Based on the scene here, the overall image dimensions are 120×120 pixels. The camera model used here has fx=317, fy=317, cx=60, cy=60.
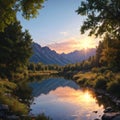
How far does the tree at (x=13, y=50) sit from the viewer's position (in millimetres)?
60688

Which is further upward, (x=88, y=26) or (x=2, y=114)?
(x=88, y=26)

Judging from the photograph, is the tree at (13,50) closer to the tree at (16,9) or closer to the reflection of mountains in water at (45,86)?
the reflection of mountains in water at (45,86)

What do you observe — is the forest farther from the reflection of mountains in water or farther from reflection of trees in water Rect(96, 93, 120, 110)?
the reflection of mountains in water

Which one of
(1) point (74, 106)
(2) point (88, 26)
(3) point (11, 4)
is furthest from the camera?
(1) point (74, 106)

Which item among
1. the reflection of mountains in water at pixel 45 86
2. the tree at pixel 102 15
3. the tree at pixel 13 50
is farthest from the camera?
the reflection of mountains in water at pixel 45 86

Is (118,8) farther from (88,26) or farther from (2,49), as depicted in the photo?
(2,49)

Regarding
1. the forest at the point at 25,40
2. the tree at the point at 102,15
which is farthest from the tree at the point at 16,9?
the tree at the point at 102,15

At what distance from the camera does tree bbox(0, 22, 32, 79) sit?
60688mm

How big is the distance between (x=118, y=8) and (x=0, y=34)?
32274mm

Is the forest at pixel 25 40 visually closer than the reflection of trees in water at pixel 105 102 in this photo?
Yes

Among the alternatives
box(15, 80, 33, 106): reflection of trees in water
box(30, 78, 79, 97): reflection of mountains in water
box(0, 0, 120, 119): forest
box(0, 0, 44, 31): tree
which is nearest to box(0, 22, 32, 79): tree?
Result: box(0, 0, 120, 119): forest

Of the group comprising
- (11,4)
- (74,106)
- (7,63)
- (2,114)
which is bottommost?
(74,106)

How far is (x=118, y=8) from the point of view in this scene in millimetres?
36125

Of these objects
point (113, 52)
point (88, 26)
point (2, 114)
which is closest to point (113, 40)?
point (113, 52)
